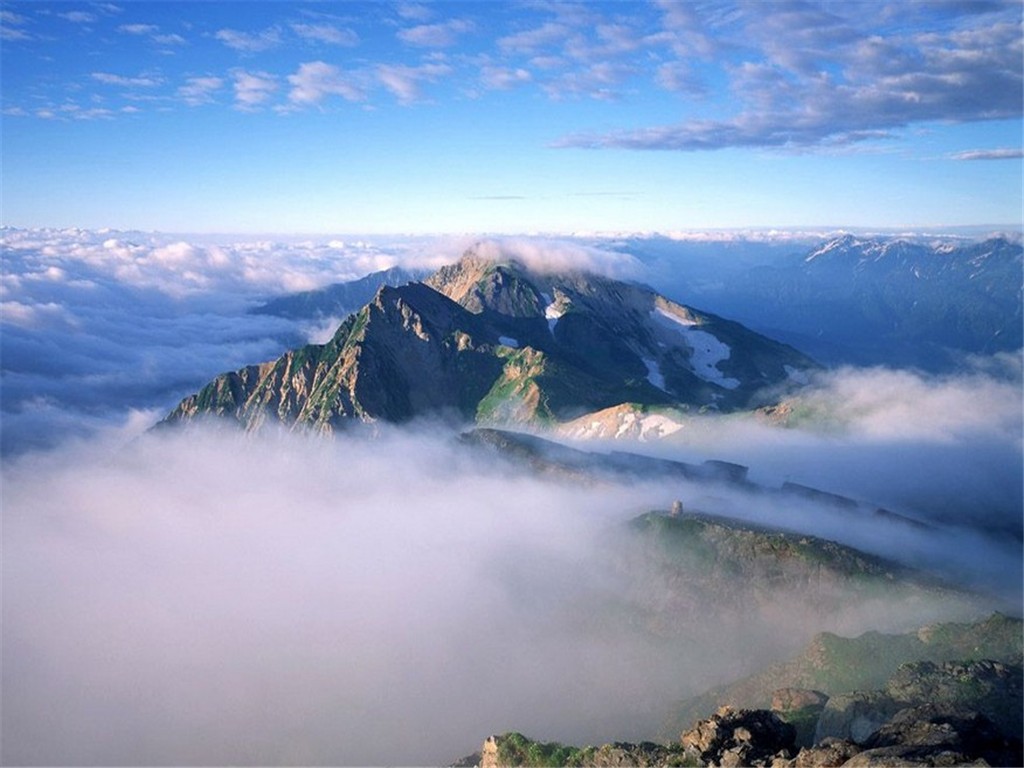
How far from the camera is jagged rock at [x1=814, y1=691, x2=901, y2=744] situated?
2047 inches

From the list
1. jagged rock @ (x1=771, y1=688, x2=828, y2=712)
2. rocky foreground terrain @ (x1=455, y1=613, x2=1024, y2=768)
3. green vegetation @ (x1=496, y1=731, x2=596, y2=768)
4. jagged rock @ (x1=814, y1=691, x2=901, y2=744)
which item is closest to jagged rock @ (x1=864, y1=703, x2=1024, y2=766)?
rocky foreground terrain @ (x1=455, y1=613, x2=1024, y2=768)

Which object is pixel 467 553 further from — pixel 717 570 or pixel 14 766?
pixel 14 766

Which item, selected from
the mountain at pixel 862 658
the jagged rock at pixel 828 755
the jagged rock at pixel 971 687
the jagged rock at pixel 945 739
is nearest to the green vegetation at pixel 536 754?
the jagged rock at pixel 828 755

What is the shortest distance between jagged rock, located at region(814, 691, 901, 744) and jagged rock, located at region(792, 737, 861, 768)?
13472 mm

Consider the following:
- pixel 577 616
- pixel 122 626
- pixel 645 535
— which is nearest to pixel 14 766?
pixel 122 626

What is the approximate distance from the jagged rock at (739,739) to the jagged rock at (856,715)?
610 centimetres

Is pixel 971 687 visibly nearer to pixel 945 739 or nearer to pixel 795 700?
pixel 795 700

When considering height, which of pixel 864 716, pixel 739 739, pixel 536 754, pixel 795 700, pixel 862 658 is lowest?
pixel 862 658

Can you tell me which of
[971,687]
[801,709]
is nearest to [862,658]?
[801,709]

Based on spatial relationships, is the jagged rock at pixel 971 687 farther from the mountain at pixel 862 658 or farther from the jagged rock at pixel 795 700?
the mountain at pixel 862 658

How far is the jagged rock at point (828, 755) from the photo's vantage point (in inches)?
1510

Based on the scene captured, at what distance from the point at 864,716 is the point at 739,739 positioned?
1393cm

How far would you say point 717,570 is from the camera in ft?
383

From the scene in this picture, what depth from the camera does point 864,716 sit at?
175 feet
